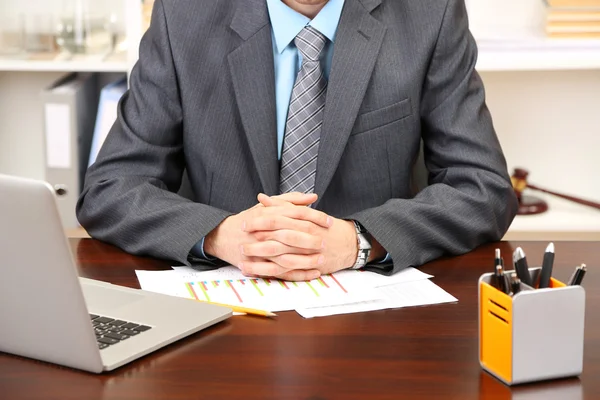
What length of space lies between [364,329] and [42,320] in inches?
16.6

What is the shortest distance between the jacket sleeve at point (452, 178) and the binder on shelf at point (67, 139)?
119cm

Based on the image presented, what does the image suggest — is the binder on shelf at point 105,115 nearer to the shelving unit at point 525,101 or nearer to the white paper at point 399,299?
the shelving unit at point 525,101

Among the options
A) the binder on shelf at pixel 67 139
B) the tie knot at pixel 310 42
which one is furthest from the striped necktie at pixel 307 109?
the binder on shelf at pixel 67 139

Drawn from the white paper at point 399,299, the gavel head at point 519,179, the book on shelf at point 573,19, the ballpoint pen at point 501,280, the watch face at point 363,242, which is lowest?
the gavel head at point 519,179

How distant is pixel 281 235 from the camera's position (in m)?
1.53

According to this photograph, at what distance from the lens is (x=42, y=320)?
1.11 meters

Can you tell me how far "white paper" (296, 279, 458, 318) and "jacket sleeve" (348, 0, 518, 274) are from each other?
0.09m

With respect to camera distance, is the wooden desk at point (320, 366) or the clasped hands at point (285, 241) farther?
the clasped hands at point (285, 241)

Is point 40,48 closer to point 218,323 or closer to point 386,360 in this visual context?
point 218,323

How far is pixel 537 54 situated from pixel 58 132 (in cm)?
139

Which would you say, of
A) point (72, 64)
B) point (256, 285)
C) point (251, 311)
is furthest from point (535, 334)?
point (72, 64)

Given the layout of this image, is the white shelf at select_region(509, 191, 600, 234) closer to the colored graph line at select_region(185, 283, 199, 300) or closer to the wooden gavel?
the wooden gavel

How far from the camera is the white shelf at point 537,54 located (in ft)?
8.68

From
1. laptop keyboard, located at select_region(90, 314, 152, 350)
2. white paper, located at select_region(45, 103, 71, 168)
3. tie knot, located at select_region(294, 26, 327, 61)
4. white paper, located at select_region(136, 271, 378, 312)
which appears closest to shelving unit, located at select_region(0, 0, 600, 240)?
white paper, located at select_region(45, 103, 71, 168)
